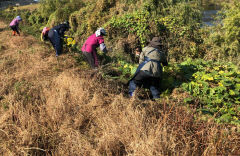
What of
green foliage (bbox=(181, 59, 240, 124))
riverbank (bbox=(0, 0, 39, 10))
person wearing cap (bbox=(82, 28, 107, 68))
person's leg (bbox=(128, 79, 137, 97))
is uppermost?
riverbank (bbox=(0, 0, 39, 10))

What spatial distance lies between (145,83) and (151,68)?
488 mm

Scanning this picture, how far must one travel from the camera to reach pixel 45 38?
20.0ft

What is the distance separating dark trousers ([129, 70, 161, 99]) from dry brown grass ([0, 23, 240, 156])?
1.84ft

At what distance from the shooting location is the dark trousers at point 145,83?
3.92 metres

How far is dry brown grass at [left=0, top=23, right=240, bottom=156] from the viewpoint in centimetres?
205

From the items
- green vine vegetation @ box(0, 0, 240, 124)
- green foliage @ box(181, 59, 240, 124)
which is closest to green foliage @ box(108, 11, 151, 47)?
green vine vegetation @ box(0, 0, 240, 124)

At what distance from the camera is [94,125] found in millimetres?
2670

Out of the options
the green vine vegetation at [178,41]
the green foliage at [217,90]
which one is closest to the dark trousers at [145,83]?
the green vine vegetation at [178,41]

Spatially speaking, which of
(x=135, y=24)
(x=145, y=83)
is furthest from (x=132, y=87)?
(x=135, y=24)

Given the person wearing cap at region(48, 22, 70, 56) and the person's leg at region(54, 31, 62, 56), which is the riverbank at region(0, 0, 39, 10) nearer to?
the person wearing cap at region(48, 22, 70, 56)

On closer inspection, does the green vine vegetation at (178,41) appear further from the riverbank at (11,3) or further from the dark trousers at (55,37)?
the riverbank at (11,3)

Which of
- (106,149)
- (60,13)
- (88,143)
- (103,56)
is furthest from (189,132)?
(60,13)

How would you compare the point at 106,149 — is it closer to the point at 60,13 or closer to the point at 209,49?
the point at 209,49

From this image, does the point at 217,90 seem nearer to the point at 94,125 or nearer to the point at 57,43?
the point at 94,125
